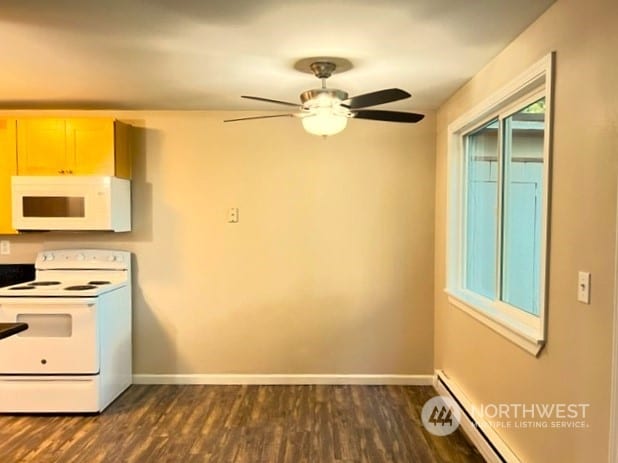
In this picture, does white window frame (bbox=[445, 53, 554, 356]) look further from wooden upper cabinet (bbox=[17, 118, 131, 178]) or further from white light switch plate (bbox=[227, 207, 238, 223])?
wooden upper cabinet (bbox=[17, 118, 131, 178])

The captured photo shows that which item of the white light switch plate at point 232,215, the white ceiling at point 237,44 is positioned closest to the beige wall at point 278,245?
the white light switch plate at point 232,215

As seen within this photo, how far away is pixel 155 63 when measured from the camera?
2.66 metres

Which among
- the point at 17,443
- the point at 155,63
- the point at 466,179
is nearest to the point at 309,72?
the point at 155,63

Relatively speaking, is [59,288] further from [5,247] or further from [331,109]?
[331,109]

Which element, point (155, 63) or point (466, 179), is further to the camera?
point (466, 179)

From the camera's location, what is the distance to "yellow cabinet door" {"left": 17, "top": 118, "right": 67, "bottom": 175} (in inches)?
137

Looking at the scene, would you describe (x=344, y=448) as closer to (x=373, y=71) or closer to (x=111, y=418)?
(x=111, y=418)

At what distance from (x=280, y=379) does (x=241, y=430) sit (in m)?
0.86

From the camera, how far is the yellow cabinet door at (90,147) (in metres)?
3.46

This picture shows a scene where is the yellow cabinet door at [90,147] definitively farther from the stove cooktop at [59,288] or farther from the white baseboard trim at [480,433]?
the white baseboard trim at [480,433]

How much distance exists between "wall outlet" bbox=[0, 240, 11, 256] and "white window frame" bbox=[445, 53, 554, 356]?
140 inches

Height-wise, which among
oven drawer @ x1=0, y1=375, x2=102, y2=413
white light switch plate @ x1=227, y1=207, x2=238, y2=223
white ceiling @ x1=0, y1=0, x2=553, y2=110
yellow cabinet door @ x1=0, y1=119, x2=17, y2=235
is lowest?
oven drawer @ x1=0, y1=375, x2=102, y2=413

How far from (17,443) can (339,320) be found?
2.34 meters
